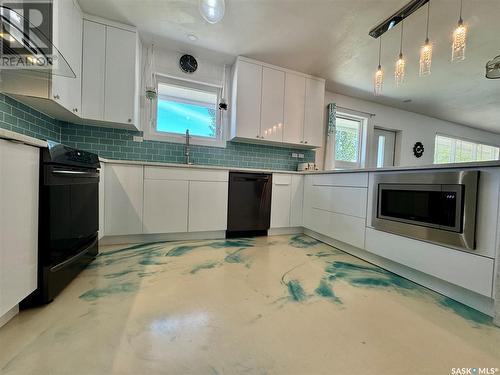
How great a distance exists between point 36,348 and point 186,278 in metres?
0.79

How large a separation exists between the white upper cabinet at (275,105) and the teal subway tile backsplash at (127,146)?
0.28 meters

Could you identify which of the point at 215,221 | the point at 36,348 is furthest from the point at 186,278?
the point at 215,221

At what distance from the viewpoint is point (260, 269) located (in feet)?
5.69

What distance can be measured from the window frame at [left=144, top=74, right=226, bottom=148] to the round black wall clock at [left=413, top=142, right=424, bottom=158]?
13.8 ft

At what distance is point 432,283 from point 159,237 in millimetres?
2523

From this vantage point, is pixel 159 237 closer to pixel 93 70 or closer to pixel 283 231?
pixel 283 231

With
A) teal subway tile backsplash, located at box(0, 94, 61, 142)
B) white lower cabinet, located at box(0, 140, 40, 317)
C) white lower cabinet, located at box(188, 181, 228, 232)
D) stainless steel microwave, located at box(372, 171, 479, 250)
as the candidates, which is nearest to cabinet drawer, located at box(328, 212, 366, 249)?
stainless steel microwave, located at box(372, 171, 479, 250)

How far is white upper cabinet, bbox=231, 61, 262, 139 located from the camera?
2.77 m

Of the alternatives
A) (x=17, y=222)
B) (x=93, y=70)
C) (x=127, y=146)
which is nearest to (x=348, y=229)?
(x=17, y=222)

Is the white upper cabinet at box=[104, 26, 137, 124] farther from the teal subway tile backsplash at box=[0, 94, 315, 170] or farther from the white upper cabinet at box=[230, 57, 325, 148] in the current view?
the white upper cabinet at box=[230, 57, 325, 148]

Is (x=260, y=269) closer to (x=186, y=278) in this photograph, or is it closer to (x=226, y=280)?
(x=226, y=280)

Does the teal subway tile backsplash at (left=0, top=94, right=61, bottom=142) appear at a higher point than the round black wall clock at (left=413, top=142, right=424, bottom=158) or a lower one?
lower

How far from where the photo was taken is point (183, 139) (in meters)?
2.81

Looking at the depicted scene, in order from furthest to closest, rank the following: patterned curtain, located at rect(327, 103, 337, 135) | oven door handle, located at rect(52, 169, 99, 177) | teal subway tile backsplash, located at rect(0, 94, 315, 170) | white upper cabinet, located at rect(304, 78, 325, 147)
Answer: patterned curtain, located at rect(327, 103, 337, 135), white upper cabinet, located at rect(304, 78, 325, 147), teal subway tile backsplash, located at rect(0, 94, 315, 170), oven door handle, located at rect(52, 169, 99, 177)
